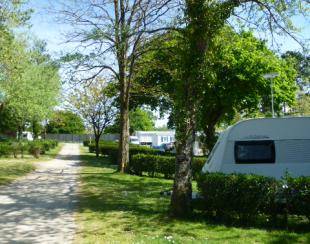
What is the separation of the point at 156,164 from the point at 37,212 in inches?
382

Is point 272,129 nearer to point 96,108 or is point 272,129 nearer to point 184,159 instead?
point 184,159

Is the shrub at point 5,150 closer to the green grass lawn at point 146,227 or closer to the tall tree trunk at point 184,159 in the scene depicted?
the green grass lawn at point 146,227

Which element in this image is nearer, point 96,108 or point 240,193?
point 240,193

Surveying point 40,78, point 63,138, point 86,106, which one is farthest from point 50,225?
point 63,138

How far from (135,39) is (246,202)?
10619 mm

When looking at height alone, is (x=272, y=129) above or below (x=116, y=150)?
above

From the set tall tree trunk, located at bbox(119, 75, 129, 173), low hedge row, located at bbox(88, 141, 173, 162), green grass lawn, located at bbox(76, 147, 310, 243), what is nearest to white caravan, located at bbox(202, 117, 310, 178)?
green grass lawn, located at bbox(76, 147, 310, 243)

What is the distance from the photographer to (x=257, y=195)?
8.49 meters

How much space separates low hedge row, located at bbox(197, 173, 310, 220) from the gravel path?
2804 mm

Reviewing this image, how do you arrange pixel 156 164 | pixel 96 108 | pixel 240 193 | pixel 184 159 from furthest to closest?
1. pixel 96 108
2. pixel 156 164
3. pixel 184 159
4. pixel 240 193

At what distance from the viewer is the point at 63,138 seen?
99375 millimetres

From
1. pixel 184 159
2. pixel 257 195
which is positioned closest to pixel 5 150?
pixel 184 159

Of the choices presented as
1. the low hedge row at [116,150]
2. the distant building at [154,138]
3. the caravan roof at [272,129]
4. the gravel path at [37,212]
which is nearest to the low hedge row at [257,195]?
the caravan roof at [272,129]

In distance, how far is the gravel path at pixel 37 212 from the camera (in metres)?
7.79
